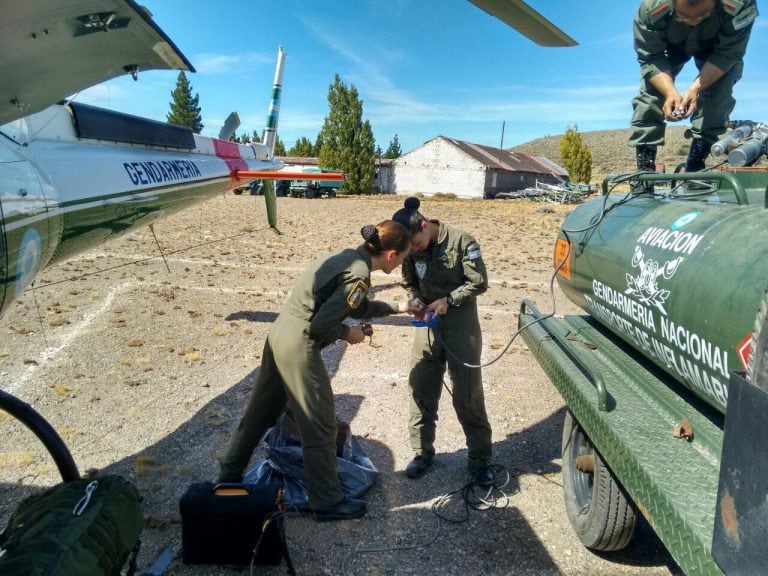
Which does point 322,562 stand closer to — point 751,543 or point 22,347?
point 751,543

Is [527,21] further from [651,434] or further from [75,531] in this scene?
[75,531]

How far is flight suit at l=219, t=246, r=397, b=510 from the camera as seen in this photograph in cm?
337

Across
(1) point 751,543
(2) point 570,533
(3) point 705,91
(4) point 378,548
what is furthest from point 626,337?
(3) point 705,91

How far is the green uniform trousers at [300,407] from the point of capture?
343 cm

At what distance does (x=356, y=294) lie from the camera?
3.36 meters

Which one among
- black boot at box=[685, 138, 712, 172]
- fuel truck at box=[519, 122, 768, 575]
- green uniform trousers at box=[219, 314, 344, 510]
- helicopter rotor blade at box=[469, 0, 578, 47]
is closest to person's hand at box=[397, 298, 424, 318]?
green uniform trousers at box=[219, 314, 344, 510]

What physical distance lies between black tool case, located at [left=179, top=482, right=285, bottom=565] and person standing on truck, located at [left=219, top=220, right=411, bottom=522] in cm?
46

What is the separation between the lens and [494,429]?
4.92 metres

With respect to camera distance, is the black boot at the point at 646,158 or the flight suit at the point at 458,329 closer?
the flight suit at the point at 458,329

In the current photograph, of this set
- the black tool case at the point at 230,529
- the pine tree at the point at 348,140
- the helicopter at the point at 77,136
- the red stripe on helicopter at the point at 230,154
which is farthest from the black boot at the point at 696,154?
the pine tree at the point at 348,140

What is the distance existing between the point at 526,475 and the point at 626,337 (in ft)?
4.51

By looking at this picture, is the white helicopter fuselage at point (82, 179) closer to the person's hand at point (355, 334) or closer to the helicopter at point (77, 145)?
the helicopter at point (77, 145)

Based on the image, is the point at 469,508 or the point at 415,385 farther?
the point at 415,385

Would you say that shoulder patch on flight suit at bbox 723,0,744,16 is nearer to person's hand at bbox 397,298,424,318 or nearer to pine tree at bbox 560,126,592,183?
person's hand at bbox 397,298,424,318
